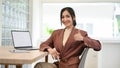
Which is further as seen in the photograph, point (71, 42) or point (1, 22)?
point (1, 22)

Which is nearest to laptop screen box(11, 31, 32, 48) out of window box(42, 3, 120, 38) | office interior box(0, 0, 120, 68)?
office interior box(0, 0, 120, 68)

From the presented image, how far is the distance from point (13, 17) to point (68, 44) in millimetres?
1576

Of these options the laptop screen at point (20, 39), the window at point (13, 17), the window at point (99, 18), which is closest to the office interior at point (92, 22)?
the window at point (99, 18)

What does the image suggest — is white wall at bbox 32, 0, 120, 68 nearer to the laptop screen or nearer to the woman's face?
the laptop screen

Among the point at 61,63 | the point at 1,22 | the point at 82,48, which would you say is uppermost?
the point at 1,22

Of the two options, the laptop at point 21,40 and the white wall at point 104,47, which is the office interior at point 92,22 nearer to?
the white wall at point 104,47

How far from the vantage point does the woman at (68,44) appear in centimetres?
204

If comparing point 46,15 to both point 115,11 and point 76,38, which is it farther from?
point 76,38

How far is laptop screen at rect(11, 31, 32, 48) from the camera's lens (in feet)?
8.33

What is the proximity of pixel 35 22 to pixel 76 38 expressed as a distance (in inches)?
97.0

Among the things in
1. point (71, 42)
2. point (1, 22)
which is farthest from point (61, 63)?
point (1, 22)

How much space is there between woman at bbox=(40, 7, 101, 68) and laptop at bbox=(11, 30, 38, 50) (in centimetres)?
40

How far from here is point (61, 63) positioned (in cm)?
213

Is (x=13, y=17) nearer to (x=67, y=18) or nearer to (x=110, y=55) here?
(x=67, y=18)
